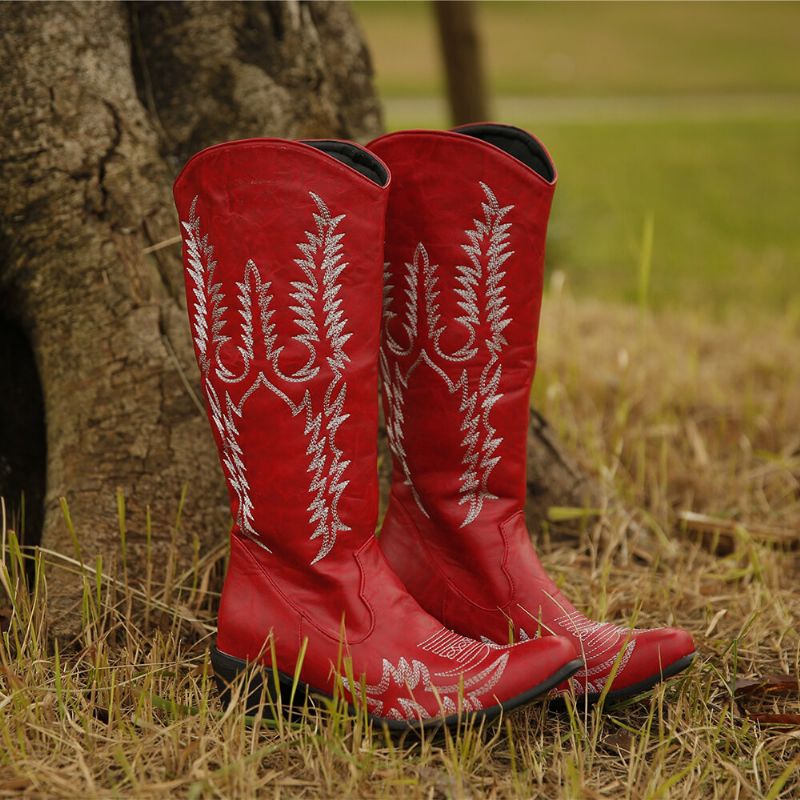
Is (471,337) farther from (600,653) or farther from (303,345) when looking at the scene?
(600,653)

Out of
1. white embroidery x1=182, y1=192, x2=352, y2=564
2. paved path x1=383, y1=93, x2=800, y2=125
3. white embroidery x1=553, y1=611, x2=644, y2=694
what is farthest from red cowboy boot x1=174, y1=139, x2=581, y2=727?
paved path x1=383, y1=93, x2=800, y2=125

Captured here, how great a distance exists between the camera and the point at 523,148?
1357 mm

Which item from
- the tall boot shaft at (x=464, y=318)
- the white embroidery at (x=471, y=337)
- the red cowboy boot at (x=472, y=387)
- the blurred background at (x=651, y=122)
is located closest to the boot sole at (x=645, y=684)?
the red cowboy boot at (x=472, y=387)

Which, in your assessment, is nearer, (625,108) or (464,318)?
(464,318)

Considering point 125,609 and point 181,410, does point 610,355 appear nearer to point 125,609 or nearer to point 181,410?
point 181,410

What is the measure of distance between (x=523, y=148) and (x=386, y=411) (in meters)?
0.45

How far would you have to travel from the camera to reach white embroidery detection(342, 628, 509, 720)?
3.98 feet

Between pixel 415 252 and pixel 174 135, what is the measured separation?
63 centimetres

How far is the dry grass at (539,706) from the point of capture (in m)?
1.13

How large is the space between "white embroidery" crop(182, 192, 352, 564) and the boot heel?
0.17 m

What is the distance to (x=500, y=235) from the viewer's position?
133cm

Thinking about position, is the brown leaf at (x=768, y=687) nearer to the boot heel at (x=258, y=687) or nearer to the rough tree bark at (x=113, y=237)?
the boot heel at (x=258, y=687)

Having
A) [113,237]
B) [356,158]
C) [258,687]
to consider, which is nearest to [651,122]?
[113,237]

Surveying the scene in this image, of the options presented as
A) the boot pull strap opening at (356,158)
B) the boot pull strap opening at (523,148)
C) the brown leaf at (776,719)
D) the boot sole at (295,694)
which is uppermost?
the boot pull strap opening at (356,158)
